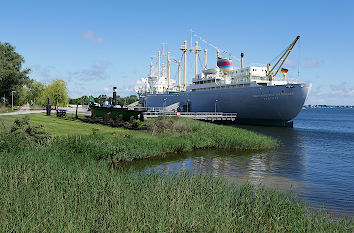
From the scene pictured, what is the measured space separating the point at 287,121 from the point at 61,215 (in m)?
51.6

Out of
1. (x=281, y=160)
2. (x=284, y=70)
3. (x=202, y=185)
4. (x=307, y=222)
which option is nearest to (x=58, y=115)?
(x=281, y=160)

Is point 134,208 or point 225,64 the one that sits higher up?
point 225,64

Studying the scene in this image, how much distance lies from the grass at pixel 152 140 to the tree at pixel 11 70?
26361 millimetres

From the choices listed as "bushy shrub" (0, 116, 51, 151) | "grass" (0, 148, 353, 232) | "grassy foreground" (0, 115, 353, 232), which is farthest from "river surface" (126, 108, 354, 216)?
"bushy shrub" (0, 116, 51, 151)

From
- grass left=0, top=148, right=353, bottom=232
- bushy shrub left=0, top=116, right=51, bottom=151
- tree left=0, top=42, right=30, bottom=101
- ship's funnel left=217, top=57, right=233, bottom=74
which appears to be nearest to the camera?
grass left=0, top=148, right=353, bottom=232

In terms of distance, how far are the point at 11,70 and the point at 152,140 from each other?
34.7m

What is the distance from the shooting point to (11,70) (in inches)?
1766

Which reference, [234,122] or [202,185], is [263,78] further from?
[202,185]

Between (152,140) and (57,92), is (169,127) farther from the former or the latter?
(57,92)

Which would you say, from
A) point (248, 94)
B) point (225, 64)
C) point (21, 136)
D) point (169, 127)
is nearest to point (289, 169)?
point (169, 127)

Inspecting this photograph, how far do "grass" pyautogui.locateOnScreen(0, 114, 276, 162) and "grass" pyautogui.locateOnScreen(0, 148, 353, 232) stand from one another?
6674 mm

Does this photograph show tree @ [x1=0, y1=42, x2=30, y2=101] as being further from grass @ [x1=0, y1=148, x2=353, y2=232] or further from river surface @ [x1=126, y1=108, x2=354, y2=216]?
grass @ [x1=0, y1=148, x2=353, y2=232]

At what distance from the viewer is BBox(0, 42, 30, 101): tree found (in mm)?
45200

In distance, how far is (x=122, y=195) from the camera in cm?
755
